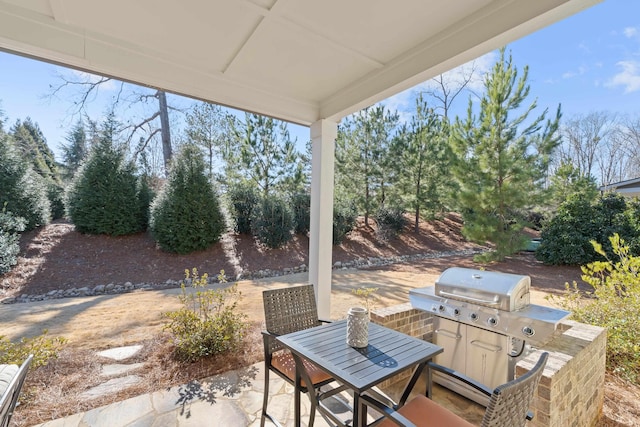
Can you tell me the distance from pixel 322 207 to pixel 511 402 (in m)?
2.29

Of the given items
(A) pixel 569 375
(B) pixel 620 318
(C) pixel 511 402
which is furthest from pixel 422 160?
(C) pixel 511 402

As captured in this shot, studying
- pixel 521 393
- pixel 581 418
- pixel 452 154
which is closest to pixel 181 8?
pixel 521 393

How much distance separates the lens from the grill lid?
1.91 metres

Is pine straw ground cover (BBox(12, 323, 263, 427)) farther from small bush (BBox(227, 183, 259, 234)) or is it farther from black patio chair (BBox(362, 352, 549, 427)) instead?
small bush (BBox(227, 183, 259, 234))

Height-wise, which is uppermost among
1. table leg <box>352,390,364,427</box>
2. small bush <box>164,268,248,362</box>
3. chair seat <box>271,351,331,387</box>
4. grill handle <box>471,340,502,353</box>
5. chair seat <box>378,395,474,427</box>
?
table leg <box>352,390,364,427</box>

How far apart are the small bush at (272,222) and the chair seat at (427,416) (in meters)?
7.14

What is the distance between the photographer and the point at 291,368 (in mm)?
1812

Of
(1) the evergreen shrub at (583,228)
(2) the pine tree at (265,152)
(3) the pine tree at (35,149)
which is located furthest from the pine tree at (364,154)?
(3) the pine tree at (35,149)

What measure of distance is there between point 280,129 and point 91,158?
509 cm

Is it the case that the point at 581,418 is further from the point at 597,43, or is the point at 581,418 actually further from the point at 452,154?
the point at 597,43

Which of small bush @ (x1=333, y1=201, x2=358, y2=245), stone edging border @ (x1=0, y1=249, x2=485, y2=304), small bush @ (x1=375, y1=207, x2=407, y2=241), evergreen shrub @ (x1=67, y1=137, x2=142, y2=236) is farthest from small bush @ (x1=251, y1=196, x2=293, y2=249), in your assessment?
small bush @ (x1=375, y1=207, x2=407, y2=241)

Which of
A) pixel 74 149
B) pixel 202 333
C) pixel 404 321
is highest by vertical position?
pixel 74 149

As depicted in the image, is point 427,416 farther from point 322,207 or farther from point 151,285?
point 151,285

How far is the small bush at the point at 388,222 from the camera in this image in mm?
10617
